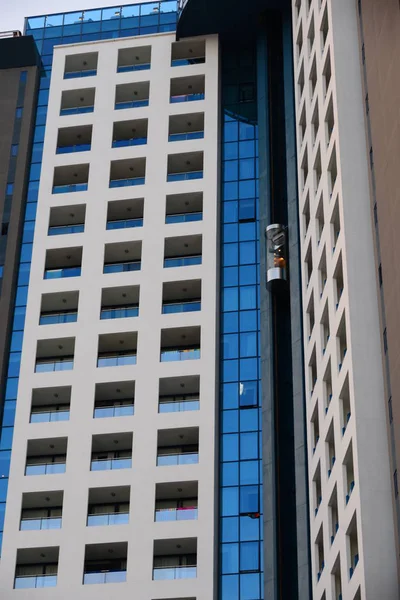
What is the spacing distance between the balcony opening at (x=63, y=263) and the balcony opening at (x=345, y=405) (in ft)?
90.7

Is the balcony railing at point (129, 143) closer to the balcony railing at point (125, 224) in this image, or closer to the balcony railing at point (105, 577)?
the balcony railing at point (125, 224)

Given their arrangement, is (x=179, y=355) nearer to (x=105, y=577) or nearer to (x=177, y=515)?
(x=177, y=515)

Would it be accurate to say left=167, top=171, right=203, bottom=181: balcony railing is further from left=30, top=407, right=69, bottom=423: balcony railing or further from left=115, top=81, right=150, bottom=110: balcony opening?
left=30, top=407, right=69, bottom=423: balcony railing

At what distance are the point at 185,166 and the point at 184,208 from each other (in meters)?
3.46

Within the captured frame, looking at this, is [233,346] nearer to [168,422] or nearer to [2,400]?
[168,422]

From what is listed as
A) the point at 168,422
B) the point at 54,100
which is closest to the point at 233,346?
the point at 168,422

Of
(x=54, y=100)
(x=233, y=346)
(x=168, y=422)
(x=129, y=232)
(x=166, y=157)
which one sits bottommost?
(x=168, y=422)

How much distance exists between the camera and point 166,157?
7938cm

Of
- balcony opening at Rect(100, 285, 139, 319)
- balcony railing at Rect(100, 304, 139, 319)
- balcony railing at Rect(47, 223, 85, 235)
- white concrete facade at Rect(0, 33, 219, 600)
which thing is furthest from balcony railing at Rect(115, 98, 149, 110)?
balcony railing at Rect(100, 304, 139, 319)

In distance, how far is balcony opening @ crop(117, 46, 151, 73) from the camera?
279 ft

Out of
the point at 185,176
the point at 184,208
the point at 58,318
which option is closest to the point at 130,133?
the point at 185,176

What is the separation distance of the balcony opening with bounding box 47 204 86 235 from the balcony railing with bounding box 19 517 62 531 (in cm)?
2033

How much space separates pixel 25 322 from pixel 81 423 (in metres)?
8.31

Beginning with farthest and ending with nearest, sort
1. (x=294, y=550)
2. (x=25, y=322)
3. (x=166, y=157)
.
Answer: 1. (x=166, y=157)
2. (x=25, y=322)
3. (x=294, y=550)
